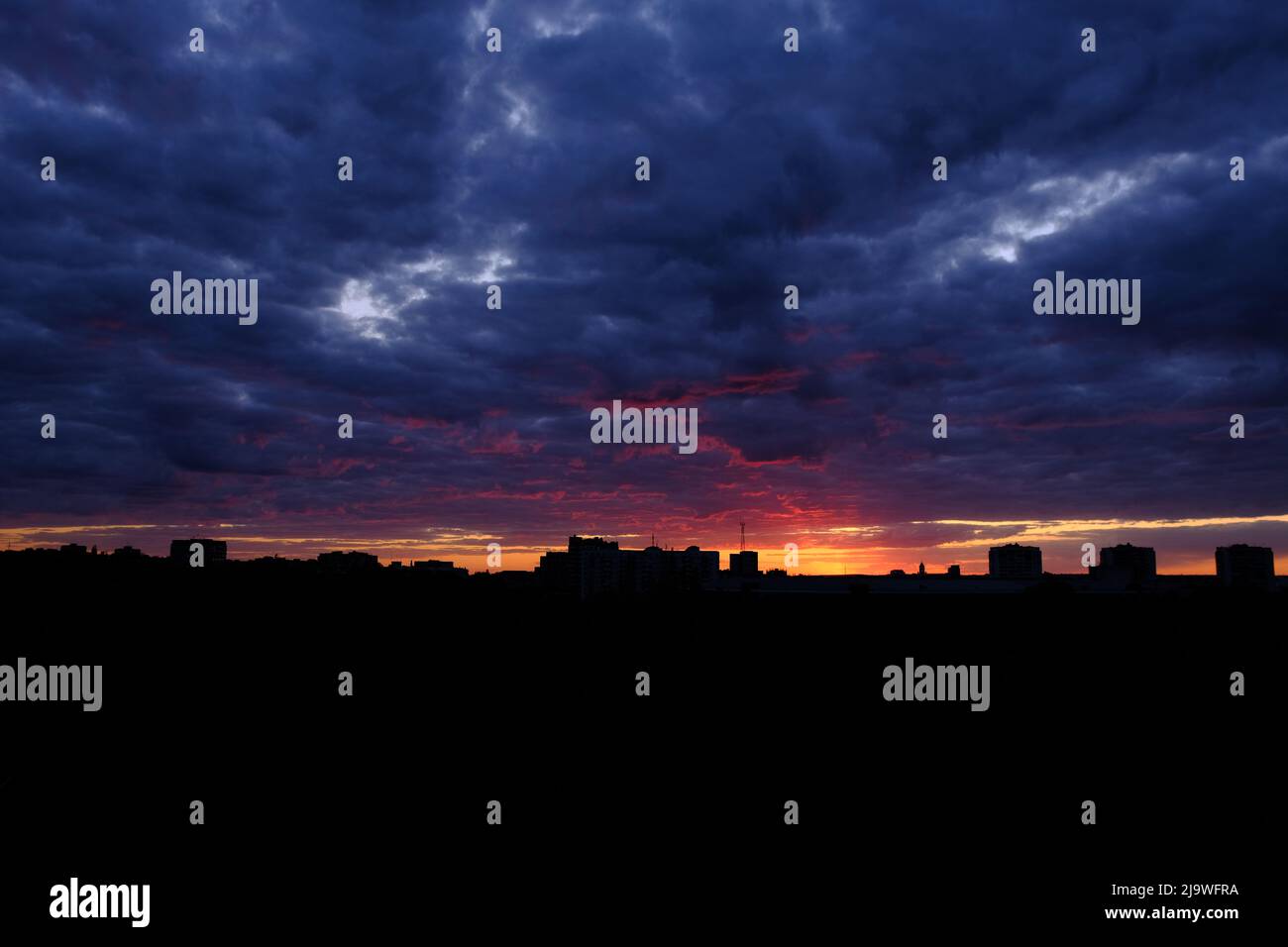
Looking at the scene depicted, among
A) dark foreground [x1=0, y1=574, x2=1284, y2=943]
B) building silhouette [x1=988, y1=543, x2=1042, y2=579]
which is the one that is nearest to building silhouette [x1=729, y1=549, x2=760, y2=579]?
building silhouette [x1=988, y1=543, x2=1042, y2=579]

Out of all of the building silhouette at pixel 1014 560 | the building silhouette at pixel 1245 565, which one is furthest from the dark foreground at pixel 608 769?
the building silhouette at pixel 1014 560

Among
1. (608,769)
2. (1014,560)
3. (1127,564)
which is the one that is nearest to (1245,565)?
(1127,564)

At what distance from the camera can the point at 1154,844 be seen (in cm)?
2827

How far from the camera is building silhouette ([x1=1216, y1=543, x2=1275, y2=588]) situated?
13138 cm

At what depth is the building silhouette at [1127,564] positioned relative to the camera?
414 feet

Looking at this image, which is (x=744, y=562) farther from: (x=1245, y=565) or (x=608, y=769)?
(x=608, y=769)

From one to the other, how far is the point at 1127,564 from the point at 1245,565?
Answer: 21.8m

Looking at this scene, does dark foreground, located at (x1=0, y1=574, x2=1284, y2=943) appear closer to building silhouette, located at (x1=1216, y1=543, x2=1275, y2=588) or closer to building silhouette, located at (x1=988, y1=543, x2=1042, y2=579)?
building silhouette, located at (x1=1216, y1=543, x2=1275, y2=588)

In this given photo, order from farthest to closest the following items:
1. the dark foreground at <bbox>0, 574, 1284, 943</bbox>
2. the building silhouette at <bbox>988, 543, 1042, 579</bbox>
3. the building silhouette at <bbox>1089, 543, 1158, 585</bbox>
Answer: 1. the building silhouette at <bbox>988, 543, 1042, 579</bbox>
2. the building silhouette at <bbox>1089, 543, 1158, 585</bbox>
3. the dark foreground at <bbox>0, 574, 1284, 943</bbox>

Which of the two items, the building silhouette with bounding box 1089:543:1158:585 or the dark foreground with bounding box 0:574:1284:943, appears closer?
the dark foreground with bounding box 0:574:1284:943

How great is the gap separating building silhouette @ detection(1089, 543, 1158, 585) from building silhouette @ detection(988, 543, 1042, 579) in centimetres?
2709

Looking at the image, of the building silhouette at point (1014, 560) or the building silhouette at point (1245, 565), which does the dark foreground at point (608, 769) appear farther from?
the building silhouette at point (1014, 560)
